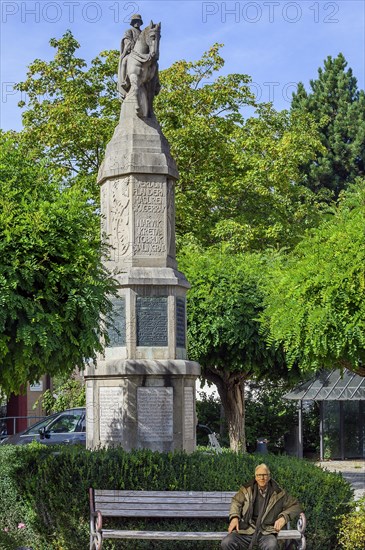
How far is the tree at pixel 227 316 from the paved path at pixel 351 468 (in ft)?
10.6

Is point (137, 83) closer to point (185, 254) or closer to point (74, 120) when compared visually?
point (185, 254)

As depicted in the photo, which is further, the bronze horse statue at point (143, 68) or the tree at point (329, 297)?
the tree at point (329, 297)

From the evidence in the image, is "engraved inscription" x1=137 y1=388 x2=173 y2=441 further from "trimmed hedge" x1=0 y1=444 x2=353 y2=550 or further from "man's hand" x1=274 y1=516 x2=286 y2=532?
"man's hand" x1=274 y1=516 x2=286 y2=532

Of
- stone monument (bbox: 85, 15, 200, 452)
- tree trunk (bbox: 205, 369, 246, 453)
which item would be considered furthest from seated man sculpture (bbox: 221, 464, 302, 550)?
tree trunk (bbox: 205, 369, 246, 453)

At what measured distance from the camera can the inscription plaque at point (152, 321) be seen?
585 inches

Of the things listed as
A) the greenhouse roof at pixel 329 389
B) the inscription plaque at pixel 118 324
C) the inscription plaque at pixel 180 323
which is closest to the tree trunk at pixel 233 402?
the greenhouse roof at pixel 329 389

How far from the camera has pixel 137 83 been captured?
51.6ft

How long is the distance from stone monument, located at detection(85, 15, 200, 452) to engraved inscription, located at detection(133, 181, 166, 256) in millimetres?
15

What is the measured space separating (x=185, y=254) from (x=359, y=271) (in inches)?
384

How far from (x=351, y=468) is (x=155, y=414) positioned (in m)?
17.8

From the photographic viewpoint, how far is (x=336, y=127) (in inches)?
1997

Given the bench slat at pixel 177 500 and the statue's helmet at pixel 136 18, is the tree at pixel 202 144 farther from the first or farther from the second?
the bench slat at pixel 177 500

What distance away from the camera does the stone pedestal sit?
1456cm

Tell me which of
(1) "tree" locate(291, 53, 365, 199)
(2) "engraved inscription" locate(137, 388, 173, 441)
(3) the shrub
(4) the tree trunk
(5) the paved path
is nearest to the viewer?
(3) the shrub
